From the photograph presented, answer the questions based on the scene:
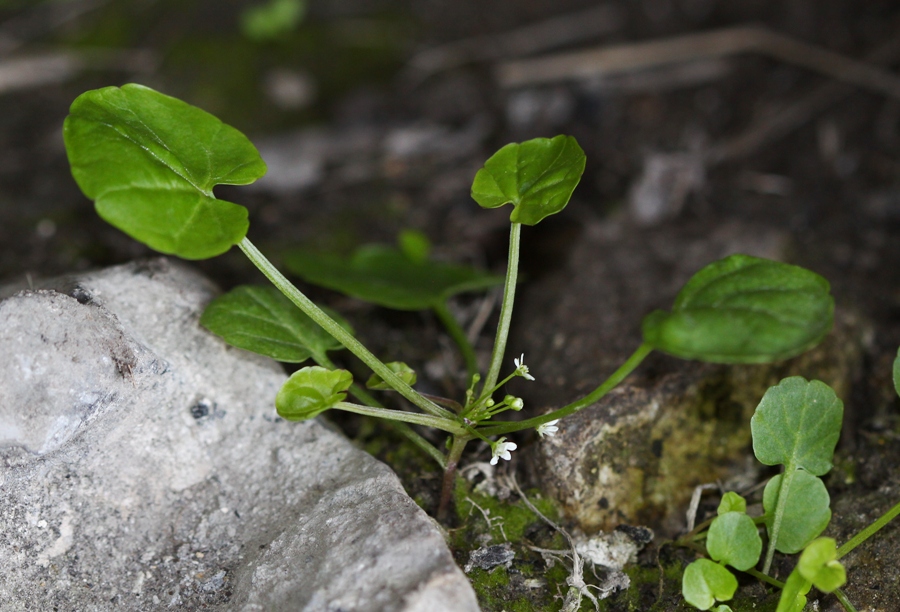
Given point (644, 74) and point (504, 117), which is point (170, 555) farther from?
point (644, 74)

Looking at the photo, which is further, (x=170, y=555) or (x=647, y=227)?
(x=647, y=227)

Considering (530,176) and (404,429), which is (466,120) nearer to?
(530,176)

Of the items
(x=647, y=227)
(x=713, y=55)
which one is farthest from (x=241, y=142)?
(x=713, y=55)

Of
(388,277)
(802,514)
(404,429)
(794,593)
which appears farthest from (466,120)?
(794,593)

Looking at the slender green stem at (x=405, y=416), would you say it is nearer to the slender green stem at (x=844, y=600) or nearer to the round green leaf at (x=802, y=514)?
the round green leaf at (x=802, y=514)

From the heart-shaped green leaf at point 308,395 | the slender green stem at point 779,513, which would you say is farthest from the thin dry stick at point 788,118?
the heart-shaped green leaf at point 308,395

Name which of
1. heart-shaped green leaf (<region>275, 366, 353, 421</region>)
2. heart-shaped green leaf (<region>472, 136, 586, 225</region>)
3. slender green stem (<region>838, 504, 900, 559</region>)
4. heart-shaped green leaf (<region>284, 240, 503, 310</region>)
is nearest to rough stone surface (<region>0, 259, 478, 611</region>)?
heart-shaped green leaf (<region>275, 366, 353, 421</region>)
